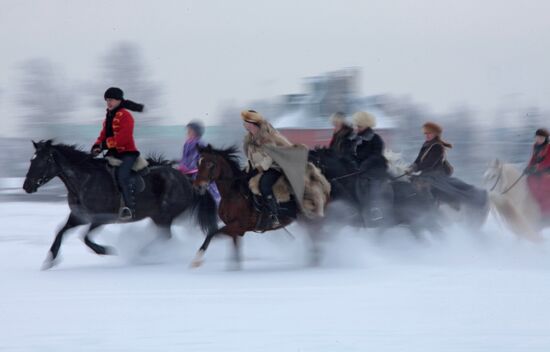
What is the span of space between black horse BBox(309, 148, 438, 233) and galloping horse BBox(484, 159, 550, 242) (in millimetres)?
1119

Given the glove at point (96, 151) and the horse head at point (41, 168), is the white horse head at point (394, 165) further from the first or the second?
the horse head at point (41, 168)

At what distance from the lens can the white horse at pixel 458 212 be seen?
548 inches

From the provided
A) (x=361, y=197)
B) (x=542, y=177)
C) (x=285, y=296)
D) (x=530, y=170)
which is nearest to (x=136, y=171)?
(x=361, y=197)

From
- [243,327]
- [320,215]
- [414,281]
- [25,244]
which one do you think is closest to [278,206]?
[320,215]

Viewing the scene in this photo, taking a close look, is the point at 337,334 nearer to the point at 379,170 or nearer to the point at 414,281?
the point at 414,281

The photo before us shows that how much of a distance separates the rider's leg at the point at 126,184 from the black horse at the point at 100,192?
0.34 ft

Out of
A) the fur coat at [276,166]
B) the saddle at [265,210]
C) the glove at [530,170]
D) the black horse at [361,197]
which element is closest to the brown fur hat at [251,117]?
the fur coat at [276,166]

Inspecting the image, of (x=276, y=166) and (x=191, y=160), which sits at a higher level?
(x=276, y=166)

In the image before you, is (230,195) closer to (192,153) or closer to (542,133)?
(192,153)

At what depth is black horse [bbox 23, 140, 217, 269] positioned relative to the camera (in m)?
11.4

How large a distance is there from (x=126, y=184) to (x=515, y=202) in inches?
238

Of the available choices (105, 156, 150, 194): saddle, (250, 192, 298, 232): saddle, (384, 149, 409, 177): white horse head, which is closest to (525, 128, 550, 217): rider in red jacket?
(384, 149, 409, 177): white horse head

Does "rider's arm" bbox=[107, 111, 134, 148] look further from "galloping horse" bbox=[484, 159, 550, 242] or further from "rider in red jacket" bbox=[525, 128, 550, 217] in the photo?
"rider in red jacket" bbox=[525, 128, 550, 217]

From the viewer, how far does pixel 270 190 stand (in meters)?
11.4
